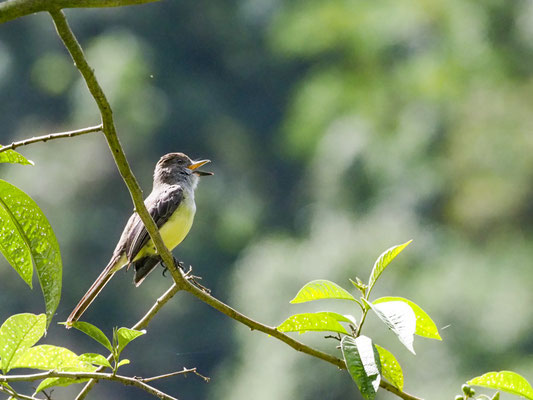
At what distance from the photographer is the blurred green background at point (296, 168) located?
1502 cm

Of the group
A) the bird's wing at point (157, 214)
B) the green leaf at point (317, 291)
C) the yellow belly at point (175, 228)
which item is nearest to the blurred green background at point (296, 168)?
the bird's wing at point (157, 214)

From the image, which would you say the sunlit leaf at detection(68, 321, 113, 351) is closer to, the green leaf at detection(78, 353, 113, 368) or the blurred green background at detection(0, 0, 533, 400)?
the green leaf at detection(78, 353, 113, 368)

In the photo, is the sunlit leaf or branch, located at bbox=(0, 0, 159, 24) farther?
the sunlit leaf

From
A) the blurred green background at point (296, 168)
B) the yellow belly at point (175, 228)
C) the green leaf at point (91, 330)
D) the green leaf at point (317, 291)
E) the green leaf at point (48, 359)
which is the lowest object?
the green leaf at point (48, 359)

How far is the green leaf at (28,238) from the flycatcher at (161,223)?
1.85m

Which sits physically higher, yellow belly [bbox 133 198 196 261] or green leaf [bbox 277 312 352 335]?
yellow belly [bbox 133 198 196 261]

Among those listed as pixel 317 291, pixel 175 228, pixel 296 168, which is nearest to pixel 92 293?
pixel 175 228

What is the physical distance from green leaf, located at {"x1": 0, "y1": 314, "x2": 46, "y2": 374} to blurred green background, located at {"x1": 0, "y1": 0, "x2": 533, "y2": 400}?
31.2 ft

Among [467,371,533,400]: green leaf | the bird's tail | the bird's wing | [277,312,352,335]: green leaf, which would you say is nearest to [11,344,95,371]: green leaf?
[277,312,352,335]: green leaf

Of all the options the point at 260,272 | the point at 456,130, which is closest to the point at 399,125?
the point at 456,130

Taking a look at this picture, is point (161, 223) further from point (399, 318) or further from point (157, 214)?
point (399, 318)

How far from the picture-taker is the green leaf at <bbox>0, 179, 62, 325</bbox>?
1.70m

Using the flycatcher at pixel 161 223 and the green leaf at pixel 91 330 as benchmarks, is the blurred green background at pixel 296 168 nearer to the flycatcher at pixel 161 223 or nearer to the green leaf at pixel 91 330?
the flycatcher at pixel 161 223

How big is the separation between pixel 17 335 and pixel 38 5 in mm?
713
